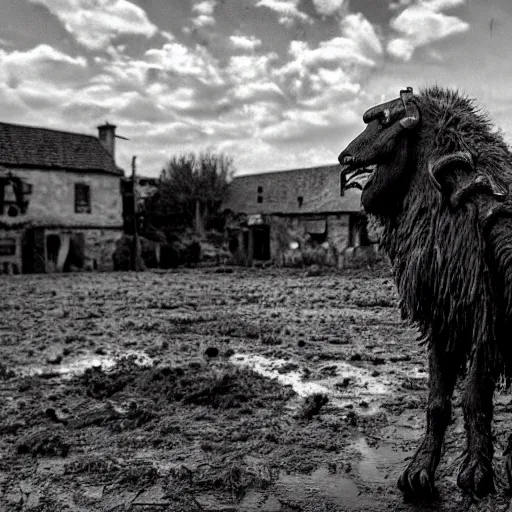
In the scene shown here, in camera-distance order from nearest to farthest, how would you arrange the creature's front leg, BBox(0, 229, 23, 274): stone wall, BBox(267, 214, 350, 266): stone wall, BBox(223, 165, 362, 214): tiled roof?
the creature's front leg → BBox(0, 229, 23, 274): stone wall → BBox(267, 214, 350, 266): stone wall → BBox(223, 165, 362, 214): tiled roof

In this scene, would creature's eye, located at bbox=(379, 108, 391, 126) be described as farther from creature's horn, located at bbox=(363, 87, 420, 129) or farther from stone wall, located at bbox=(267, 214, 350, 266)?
stone wall, located at bbox=(267, 214, 350, 266)

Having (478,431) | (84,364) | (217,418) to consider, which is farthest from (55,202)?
(478,431)

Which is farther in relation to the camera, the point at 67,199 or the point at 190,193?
the point at 190,193

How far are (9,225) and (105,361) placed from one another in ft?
73.4

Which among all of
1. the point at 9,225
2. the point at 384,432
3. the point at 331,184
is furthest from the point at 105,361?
the point at 331,184

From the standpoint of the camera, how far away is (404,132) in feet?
9.32

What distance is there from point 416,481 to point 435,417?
36 cm

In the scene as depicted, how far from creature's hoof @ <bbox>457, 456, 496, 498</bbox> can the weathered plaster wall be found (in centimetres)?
2702

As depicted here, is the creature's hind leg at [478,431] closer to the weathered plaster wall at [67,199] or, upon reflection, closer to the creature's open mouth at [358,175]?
the creature's open mouth at [358,175]

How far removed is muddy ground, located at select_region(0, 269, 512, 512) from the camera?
3027mm

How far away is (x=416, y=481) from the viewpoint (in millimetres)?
2922

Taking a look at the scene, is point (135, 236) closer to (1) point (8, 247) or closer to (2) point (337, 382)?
(1) point (8, 247)

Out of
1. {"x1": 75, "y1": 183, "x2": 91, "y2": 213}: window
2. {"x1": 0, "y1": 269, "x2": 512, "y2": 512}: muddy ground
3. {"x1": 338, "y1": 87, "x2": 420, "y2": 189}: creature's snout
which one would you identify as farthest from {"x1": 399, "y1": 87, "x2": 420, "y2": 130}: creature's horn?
{"x1": 75, "y1": 183, "x2": 91, "y2": 213}: window

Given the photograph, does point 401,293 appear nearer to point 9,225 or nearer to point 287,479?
point 287,479
